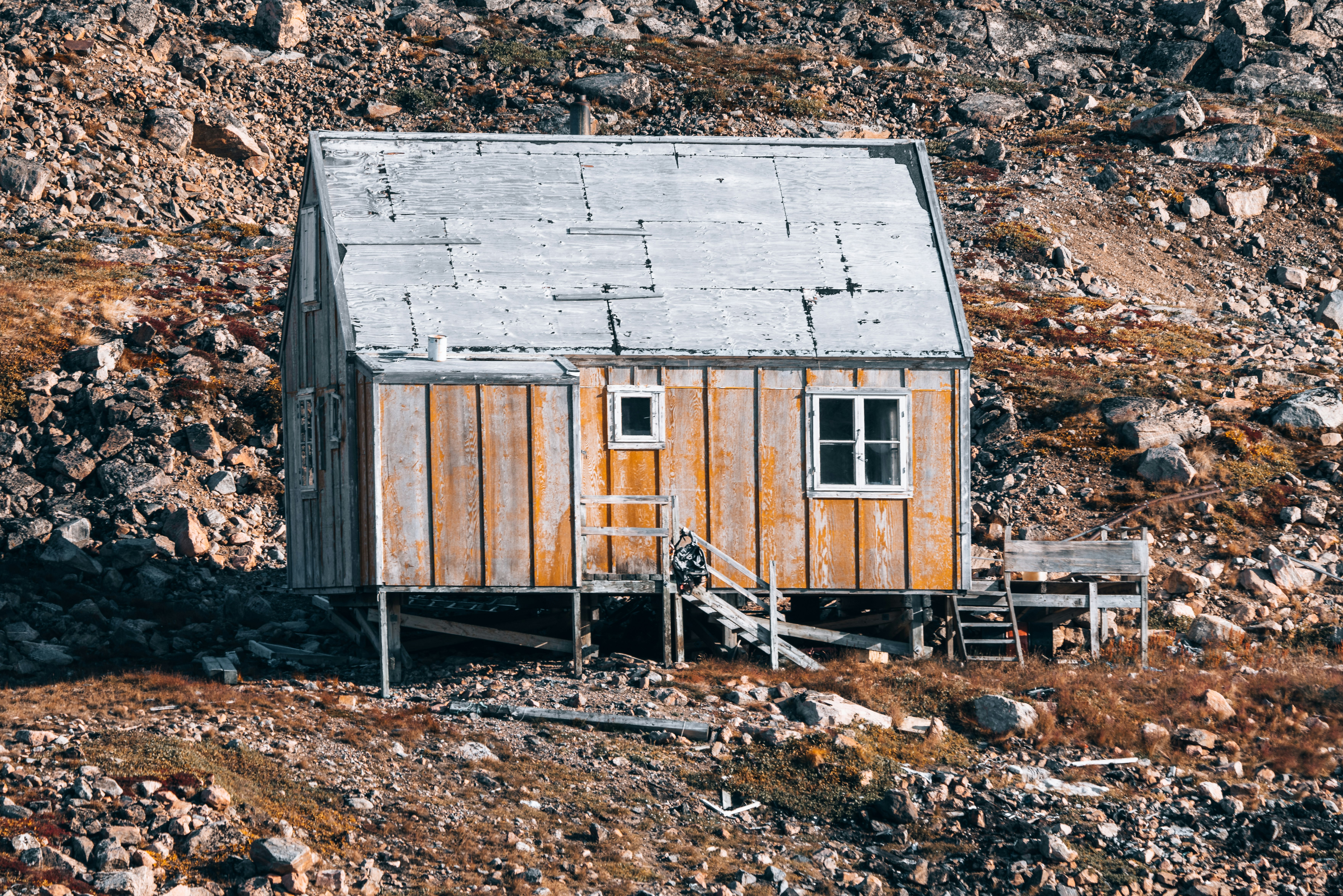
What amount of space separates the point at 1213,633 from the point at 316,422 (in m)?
13.7

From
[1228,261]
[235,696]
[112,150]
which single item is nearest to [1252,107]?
[1228,261]

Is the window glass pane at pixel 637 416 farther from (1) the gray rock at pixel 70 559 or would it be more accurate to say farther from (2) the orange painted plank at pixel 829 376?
(1) the gray rock at pixel 70 559

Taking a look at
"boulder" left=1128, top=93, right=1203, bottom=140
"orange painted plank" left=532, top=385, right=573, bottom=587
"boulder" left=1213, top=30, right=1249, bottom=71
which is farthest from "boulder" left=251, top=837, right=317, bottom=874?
"boulder" left=1213, top=30, right=1249, bottom=71

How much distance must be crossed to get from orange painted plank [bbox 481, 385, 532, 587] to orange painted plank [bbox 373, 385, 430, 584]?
745mm

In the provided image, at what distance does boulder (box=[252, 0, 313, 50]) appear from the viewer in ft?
189

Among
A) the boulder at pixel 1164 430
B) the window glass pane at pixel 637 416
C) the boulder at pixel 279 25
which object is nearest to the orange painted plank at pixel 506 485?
the window glass pane at pixel 637 416

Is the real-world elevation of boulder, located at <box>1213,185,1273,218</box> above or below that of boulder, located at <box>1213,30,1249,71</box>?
below

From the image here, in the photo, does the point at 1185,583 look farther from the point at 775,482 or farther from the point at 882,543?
the point at 775,482

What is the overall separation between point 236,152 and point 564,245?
32.5 metres

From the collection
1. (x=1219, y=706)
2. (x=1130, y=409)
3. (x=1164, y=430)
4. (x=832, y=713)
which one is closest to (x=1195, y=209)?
(x=1130, y=409)

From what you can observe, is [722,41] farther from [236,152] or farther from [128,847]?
[128,847]

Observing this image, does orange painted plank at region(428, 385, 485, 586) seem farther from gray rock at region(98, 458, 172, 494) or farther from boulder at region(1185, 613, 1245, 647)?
boulder at region(1185, 613, 1245, 647)

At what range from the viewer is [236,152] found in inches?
1996

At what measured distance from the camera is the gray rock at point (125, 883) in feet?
39.6
